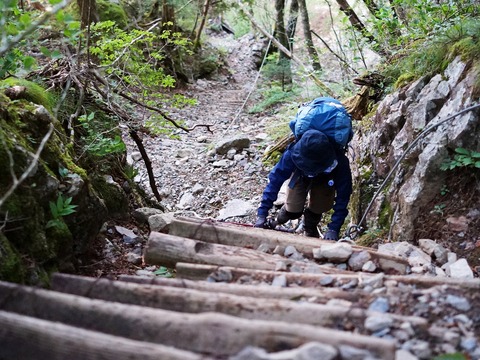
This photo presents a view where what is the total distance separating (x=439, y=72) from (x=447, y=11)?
3.93ft

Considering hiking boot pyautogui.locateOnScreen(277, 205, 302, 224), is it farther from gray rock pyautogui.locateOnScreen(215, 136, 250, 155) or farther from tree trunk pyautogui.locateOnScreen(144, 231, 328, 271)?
gray rock pyautogui.locateOnScreen(215, 136, 250, 155)

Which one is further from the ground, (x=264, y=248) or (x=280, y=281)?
(x=264, y=248)

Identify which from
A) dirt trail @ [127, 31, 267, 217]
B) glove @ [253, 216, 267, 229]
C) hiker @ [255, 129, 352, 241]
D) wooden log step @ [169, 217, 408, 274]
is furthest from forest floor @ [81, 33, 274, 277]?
hiker @ [255, 129, 352, 241]

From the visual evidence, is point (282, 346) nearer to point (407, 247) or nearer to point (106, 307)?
point (106, 307)

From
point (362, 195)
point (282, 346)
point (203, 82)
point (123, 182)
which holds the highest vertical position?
point (203, 82)

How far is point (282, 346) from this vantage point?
5.87 feet

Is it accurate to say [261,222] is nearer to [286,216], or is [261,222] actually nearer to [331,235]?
[331,235]

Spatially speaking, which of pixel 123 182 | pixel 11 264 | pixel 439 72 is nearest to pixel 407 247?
pixel 439 72

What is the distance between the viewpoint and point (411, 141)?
482 cm

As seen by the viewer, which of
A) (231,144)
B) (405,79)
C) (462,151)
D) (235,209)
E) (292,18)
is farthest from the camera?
(292,18)

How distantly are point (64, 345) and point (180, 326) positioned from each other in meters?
0.48

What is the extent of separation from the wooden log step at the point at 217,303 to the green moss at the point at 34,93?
2325mm

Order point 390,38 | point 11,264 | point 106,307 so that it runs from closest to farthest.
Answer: point 106,307
point 11,264
point 390,38

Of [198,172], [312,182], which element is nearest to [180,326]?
[312,182]
